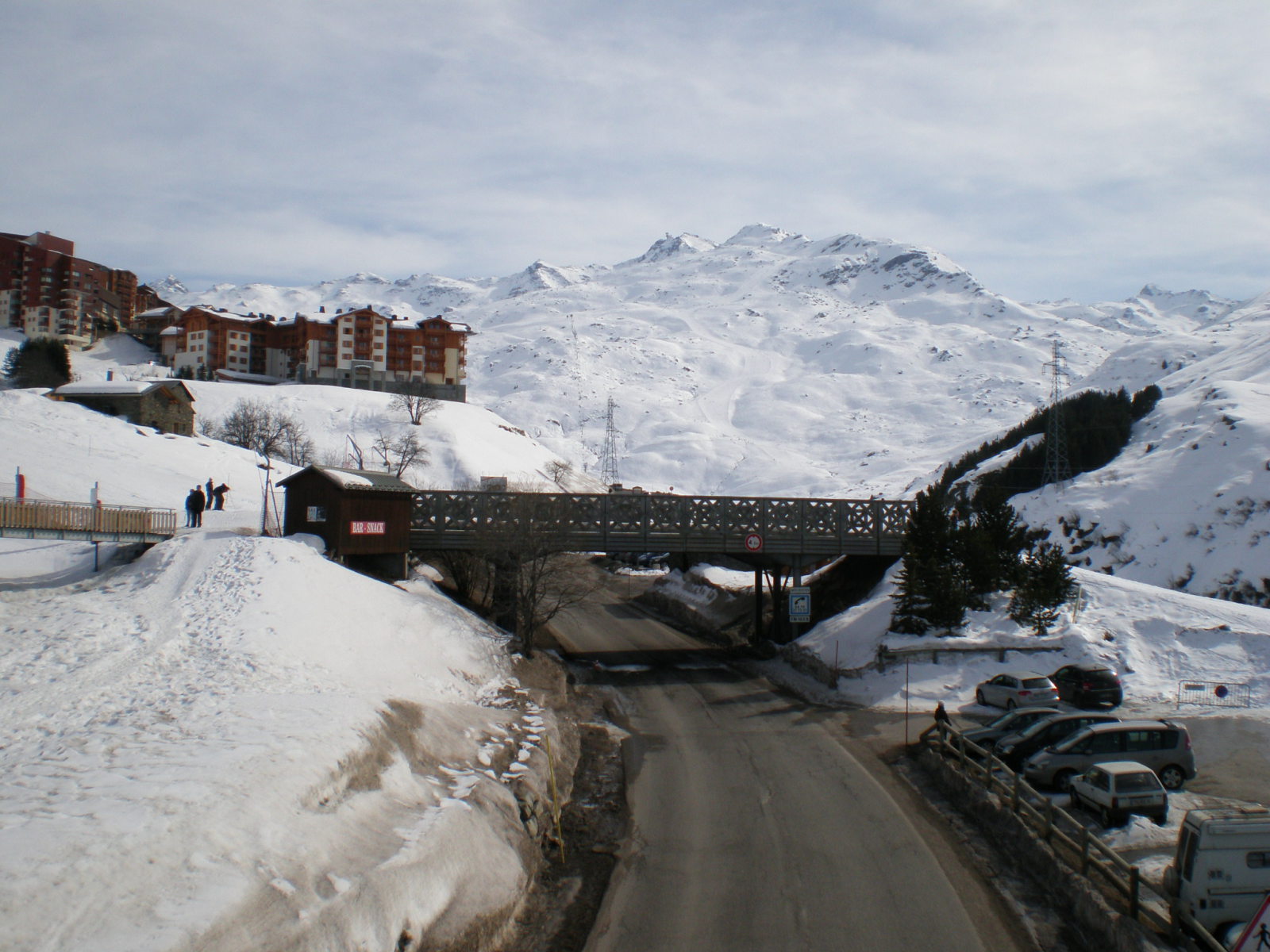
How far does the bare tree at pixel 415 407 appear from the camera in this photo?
95.6 metres

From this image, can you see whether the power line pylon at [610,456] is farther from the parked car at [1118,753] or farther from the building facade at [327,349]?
the parked car at [1118,753]

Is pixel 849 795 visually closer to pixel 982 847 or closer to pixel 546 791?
pixel 982 847

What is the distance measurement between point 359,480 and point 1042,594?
25.8m

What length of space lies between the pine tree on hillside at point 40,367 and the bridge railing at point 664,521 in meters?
65.3

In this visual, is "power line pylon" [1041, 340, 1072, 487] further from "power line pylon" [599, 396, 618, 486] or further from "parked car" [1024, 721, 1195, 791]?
"parked car" [1024, 721, 1195, 791]

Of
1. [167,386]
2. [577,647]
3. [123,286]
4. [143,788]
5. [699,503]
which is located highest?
[123,286]

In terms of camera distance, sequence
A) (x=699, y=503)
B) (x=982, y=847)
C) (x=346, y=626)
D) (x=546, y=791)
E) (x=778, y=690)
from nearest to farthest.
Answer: (x=982, y=847) → (x=546, y=791) → (x=346, y=626) → (x=778, y=690) → (x=699, y=503)

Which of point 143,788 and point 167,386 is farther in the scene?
point 167,386

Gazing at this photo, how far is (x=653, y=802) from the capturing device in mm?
18188

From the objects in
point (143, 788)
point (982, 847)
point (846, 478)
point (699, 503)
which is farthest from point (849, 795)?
point (846, 478)

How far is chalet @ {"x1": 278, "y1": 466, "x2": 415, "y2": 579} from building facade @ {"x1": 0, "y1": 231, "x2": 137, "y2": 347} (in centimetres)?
13692

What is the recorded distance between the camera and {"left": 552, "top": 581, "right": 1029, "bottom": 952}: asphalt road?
1259 cm

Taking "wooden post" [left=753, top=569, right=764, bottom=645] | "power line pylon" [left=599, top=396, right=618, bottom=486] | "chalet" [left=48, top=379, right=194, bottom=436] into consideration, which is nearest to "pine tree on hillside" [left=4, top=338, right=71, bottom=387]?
"chalet" [left=48, top=379, right=194, bottom=436]

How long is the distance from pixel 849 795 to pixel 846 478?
441 ft
